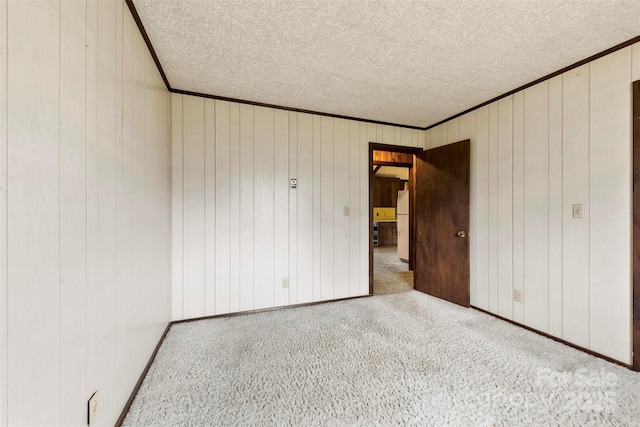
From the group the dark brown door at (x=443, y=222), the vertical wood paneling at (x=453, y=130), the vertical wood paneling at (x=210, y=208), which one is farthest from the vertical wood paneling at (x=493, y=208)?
the vertical wood paneling at (x=210, y=208)

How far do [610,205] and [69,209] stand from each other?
11.0ft

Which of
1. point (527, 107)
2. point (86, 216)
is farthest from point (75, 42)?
point (527, 107)

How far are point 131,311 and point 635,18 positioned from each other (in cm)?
369

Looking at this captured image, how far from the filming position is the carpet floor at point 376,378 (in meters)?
1.49

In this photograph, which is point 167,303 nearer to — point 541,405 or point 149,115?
point 149,115

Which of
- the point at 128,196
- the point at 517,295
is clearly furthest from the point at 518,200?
the point at 128,196

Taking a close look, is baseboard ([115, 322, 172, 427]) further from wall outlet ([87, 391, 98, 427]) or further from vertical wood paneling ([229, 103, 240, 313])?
vertical wood paneling ([229, 103, 240, 313])

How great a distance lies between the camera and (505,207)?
2.82 meters

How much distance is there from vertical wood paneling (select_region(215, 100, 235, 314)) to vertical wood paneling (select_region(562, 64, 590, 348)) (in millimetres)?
3232

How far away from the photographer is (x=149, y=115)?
195cm

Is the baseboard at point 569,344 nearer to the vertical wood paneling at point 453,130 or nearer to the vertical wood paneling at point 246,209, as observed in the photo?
the vertical wood paneling at point 453,130

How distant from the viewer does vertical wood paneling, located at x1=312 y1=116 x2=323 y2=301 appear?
3295 millimetres

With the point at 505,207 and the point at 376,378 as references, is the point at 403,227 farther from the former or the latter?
the point at 376,378

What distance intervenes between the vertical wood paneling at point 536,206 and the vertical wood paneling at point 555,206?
0.11 feet
